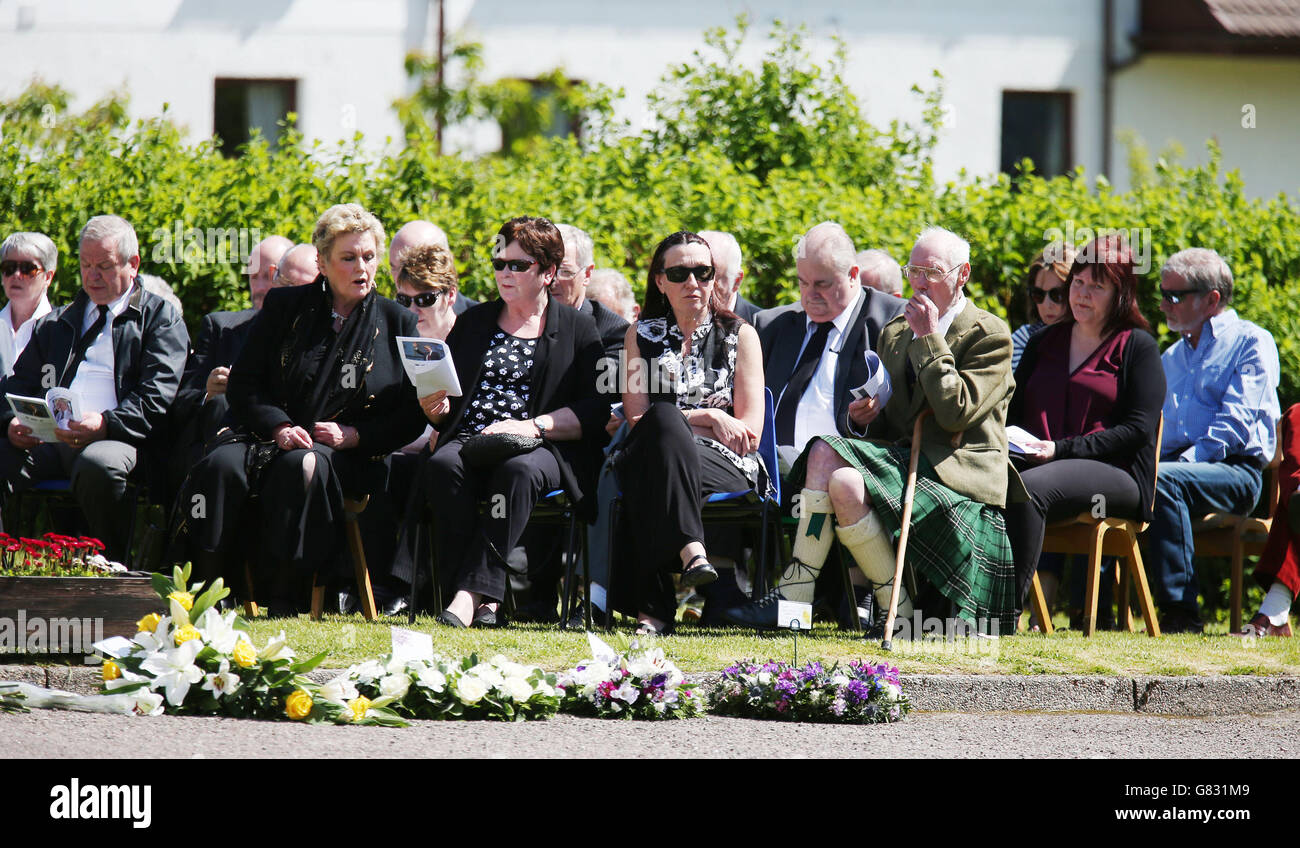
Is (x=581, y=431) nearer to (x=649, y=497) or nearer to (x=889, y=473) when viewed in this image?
(x=649, y=497)

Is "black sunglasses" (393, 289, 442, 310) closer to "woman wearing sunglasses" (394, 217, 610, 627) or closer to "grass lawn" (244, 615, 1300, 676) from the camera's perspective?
"woman wearing sunglasses" (394, 217, 610, 627)

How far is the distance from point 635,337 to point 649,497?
0.97 m

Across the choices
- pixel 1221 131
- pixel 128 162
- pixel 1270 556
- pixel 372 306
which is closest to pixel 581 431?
pixel 372 306

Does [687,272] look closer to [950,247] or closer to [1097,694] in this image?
[950,247]

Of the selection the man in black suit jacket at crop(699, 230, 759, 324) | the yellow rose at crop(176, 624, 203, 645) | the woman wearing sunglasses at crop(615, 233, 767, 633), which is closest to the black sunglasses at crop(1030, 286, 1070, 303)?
the man in black suit jacket at crop(699, 230, 759, 324)

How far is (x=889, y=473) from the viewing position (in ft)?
24.6

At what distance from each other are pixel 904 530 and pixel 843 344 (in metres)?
1.44

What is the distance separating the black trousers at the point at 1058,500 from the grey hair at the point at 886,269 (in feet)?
6.04

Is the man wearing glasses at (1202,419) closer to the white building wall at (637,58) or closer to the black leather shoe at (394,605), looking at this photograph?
the black leather shoe at (394,605)

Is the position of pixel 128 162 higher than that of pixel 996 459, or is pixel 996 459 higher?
pixel 128 162

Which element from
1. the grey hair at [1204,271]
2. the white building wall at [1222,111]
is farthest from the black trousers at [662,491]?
the white building wall at [1222,111]

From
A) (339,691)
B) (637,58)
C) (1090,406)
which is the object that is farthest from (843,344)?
(637,58)

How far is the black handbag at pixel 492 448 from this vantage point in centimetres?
764

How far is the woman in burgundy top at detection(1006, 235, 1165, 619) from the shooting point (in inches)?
313
